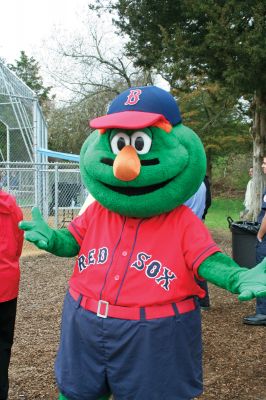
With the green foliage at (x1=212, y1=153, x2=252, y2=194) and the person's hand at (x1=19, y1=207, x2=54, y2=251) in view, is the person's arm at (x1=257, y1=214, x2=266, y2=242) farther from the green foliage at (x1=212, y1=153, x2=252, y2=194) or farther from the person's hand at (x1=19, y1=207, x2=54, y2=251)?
the green foliage at (x1=212, y1=153, x2=252, y2=194)

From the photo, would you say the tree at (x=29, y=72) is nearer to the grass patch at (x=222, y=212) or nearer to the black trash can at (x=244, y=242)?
the grass patch at (x=222, y=212)

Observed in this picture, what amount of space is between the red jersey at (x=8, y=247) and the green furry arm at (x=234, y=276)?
132cm

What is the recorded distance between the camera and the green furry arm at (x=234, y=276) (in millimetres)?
1982

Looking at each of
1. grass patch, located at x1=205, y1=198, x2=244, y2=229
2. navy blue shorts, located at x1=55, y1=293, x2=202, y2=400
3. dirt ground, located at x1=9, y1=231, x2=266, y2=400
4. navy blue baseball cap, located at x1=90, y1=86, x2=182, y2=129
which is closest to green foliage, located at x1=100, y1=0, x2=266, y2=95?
grass patch, located at x1=205, y1=198, x2=244, y2=229

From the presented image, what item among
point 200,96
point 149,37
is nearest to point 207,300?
point 149,37

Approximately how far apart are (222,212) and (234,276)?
18.8 m

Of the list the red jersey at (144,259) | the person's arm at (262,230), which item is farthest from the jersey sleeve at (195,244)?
the person's arm at (262,230)

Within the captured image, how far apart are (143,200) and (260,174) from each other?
11.3 meters

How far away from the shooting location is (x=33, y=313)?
5.80 m

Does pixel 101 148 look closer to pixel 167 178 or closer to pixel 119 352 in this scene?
pixel 167 178

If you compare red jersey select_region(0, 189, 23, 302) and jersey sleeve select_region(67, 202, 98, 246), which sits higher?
jersey sleeve select_region(67, 202, 98, 246)

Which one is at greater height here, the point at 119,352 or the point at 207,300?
the point at 119,352

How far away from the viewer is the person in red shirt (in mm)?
3033

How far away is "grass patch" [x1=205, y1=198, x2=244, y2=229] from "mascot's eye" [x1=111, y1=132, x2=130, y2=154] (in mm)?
12167
